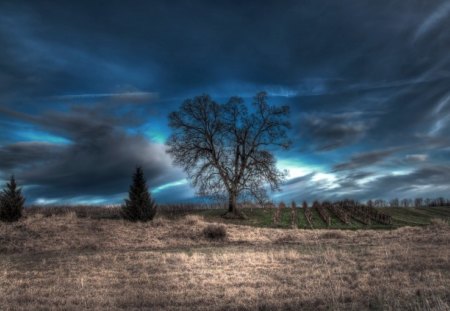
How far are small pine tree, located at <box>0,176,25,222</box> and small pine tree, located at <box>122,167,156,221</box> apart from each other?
357 inches

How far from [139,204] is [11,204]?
11019 millimetres

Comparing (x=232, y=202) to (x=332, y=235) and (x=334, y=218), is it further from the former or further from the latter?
(x=332, y=235)

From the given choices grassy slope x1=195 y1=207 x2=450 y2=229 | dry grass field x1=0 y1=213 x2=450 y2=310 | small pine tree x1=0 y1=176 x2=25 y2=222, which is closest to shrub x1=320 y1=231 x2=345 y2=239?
dry grass field x1=0 y1=213 x2=450 y2=310

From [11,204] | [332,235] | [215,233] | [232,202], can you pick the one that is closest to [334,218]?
[232,202]

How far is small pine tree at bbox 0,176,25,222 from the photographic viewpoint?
115 feet

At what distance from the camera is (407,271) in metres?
13.5

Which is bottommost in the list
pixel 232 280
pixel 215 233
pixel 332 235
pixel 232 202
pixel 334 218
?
pixel 232 280

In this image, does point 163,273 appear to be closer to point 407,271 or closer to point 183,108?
point 407,271

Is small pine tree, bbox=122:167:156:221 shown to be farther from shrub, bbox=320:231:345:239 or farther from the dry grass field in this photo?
shrub, bbox=320:231:345:239

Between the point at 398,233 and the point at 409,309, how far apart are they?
68.5ft

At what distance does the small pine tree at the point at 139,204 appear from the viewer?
36094 millimetres

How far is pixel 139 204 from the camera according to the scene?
119 feet

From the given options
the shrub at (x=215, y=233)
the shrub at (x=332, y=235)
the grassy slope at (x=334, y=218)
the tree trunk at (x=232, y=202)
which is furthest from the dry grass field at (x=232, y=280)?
the tree trunk at (x=232, y=202)

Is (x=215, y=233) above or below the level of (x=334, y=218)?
below
